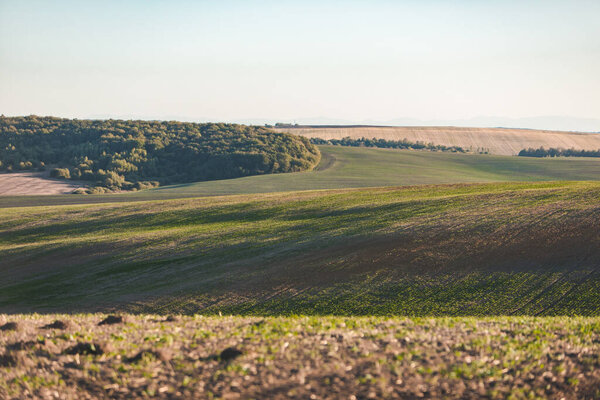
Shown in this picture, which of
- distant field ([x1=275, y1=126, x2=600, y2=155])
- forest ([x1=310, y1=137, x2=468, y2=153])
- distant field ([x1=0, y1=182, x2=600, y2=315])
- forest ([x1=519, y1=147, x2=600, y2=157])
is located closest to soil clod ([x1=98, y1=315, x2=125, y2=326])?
distant field ([x1=0, y1=182, x2=600, y2=315])

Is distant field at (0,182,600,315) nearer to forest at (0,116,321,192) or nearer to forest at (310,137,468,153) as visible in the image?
forest at (0,116,321,192)

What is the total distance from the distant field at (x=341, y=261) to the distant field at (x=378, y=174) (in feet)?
112

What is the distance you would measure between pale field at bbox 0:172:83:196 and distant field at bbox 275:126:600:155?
8752 cm

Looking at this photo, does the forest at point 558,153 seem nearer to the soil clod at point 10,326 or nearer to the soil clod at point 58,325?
the soil clod at point 58,325

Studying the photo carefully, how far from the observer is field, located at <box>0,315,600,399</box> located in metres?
8.73

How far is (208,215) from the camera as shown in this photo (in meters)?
42.6

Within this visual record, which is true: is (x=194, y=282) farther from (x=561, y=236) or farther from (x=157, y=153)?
(x=157, y=153)

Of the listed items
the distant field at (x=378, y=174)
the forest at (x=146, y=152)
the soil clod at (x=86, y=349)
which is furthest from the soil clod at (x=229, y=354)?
the forest at (x=146, y=152)

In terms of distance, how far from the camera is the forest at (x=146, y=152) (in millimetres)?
106000

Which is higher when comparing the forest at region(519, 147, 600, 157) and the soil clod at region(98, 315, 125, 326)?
the forest at region(519, 147, 600, 157)

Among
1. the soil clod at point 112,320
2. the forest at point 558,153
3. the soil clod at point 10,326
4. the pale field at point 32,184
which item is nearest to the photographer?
the soil clod at point 10,326

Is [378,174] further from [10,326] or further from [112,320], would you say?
[10,326]

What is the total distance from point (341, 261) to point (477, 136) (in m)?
144

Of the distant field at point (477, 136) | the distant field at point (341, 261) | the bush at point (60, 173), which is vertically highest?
the distant field at point (477, 136)
